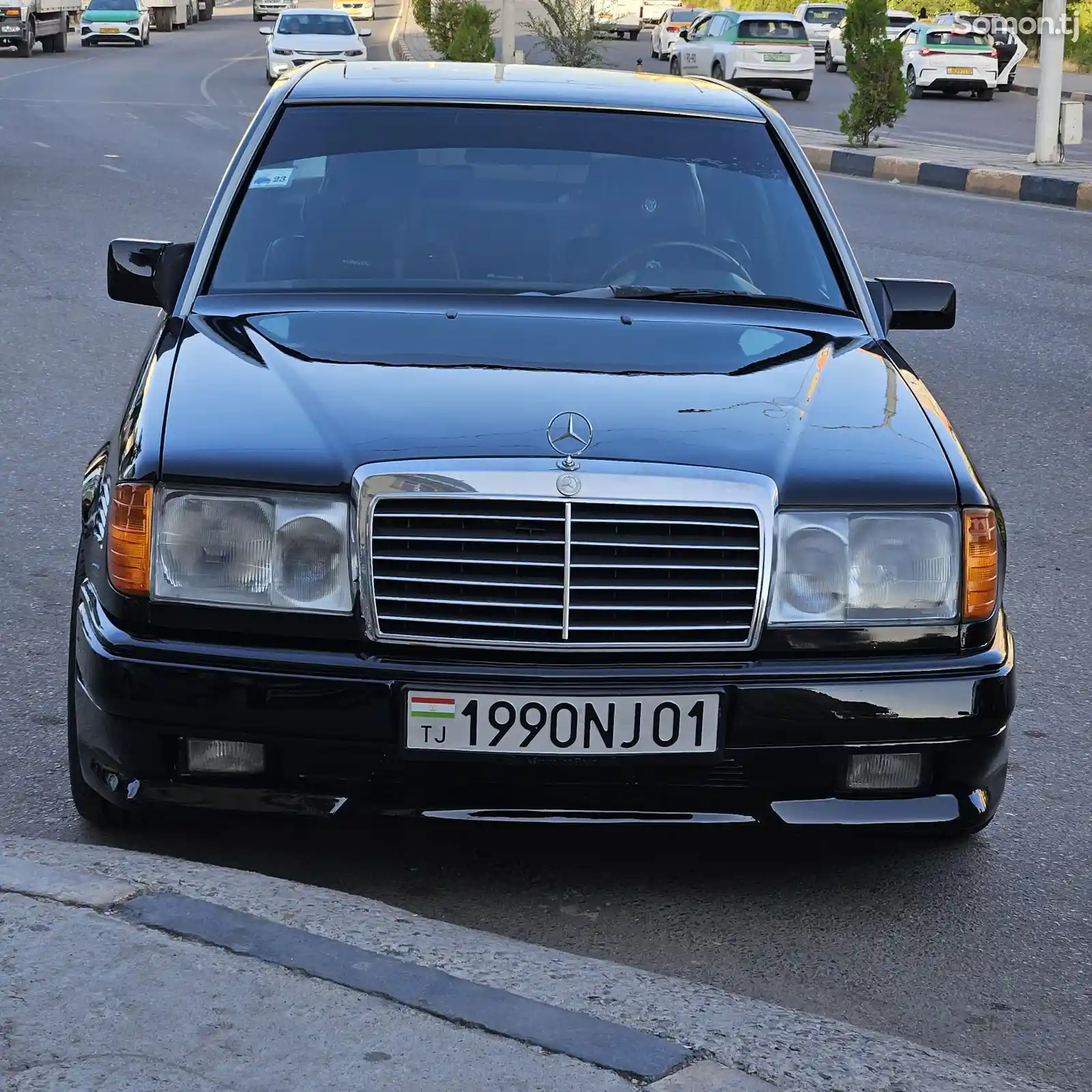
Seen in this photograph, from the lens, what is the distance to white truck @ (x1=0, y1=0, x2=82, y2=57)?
4360 centimetres

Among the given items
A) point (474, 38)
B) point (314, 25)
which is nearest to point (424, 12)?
point (314, 25)

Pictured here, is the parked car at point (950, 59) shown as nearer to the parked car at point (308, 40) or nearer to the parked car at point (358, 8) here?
the parked car at point (308, 40)

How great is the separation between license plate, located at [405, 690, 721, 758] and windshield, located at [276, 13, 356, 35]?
37.2 metres

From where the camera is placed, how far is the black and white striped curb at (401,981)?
2.53 m

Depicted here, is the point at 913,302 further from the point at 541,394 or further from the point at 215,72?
the point at 215,72

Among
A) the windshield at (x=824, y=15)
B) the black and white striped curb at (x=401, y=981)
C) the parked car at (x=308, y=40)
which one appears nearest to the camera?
the black and white striped curb at (x=401, y=981)

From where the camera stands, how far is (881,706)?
10.6 feet

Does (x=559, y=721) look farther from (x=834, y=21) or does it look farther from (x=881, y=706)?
(x=834, y=21)

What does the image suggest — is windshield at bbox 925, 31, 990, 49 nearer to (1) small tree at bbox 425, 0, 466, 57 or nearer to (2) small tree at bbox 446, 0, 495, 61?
(1) small tree at bbox 425, 0, 466, 57

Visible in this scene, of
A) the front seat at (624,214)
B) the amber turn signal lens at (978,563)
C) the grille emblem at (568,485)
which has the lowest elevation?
the amber turn signal lens at (978,563)

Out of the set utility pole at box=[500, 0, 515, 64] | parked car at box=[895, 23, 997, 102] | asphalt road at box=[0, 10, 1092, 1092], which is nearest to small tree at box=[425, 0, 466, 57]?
utility pole at box=[500, 0, 515, 64]

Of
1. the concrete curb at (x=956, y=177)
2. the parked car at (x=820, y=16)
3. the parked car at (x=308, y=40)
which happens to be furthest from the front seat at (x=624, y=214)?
the parked car at (x=820, y=16)

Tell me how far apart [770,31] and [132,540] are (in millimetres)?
34803

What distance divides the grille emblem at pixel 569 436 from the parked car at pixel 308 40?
1335 inches
